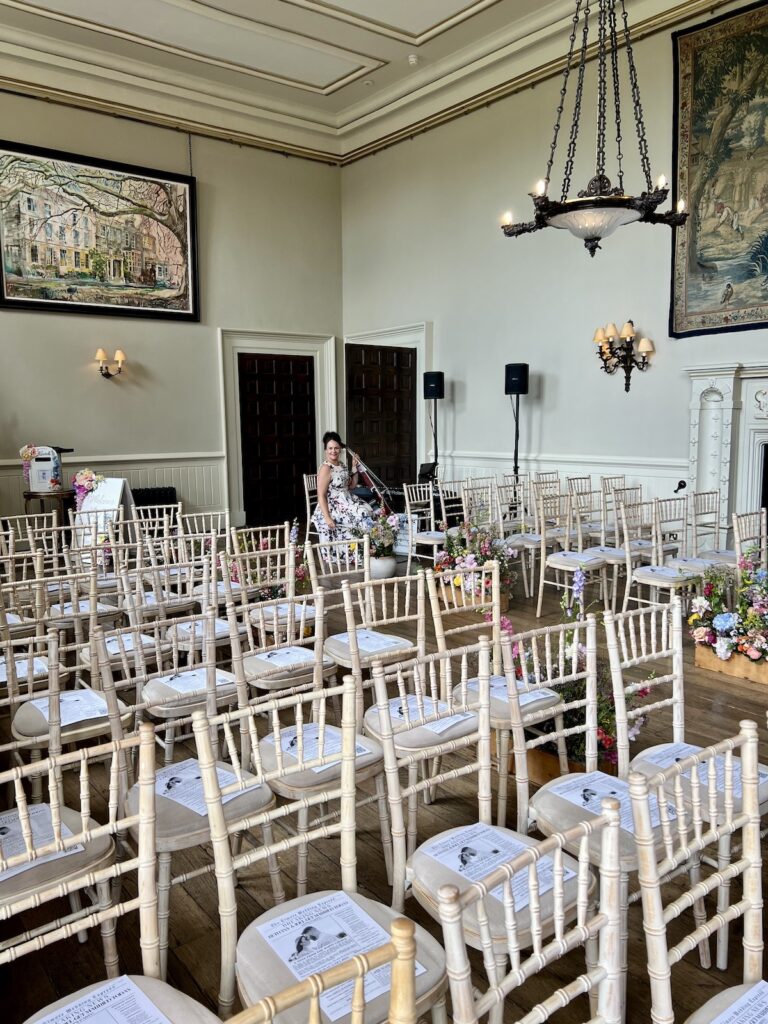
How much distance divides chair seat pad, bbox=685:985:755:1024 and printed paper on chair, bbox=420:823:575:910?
0.37m

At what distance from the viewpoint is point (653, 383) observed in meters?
7.54

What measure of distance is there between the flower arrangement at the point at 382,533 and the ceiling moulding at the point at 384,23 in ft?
16.9

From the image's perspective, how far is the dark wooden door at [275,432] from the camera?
1034 cm

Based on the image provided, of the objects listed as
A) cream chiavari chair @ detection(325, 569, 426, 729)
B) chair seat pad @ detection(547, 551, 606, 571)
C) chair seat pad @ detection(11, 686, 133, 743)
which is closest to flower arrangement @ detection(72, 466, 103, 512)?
chair seat pad @ detection(547, 551, 606, 571)

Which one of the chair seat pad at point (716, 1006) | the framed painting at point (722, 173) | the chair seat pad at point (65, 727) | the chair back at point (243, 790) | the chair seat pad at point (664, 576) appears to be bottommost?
the chair seat pad at point (716, 1006)

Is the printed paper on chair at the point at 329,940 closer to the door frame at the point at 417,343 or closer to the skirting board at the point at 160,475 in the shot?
the skirting board at the point at 160,475

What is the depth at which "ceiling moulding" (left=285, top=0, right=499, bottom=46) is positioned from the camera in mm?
7574

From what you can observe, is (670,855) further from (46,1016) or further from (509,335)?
(509,335)

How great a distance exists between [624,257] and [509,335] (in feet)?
5.42

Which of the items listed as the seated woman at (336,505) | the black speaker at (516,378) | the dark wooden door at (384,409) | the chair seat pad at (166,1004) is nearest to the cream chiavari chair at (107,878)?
the chair seat pad at (166,1004)

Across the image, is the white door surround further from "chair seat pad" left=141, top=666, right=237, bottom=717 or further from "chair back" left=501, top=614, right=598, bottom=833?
"chair seat pad" left=141, top=666, right=237, bottom=717

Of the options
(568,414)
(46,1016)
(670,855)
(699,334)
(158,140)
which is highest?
(158,140)

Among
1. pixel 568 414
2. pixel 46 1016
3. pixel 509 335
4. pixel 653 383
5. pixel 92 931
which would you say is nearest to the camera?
pixel 46 1016

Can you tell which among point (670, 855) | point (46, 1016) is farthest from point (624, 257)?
point (46, 1016)
